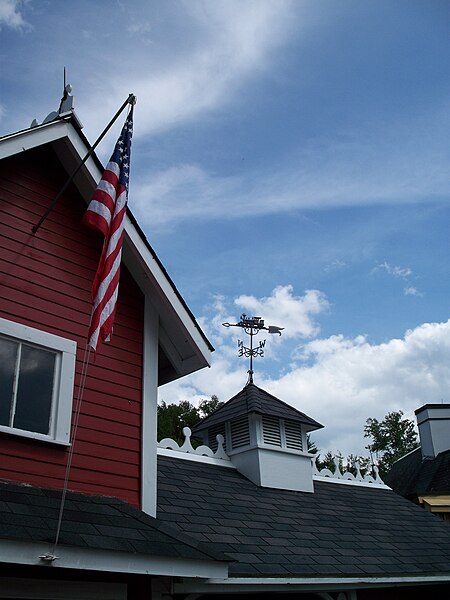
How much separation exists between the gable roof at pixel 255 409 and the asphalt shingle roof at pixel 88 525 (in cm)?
636

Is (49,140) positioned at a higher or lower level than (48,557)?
higher

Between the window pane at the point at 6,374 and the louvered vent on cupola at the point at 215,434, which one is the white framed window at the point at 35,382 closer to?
the window pane at the point at 6,374

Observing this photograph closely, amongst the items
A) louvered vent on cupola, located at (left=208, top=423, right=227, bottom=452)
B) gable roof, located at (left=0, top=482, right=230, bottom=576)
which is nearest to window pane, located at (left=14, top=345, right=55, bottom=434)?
gable roof, located at (left=0, top=482, right=230, bottom=576)

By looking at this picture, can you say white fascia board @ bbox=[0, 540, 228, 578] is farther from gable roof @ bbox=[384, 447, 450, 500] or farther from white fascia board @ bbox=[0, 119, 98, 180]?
gable roof @ bbox=[384, 447, 450, 500]

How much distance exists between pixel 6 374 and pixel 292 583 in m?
4.30

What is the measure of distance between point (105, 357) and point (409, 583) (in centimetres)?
600

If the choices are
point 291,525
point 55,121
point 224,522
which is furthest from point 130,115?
point 291,525

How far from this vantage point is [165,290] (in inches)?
316

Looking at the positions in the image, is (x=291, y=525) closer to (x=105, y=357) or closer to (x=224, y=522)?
(x=224, y=522)

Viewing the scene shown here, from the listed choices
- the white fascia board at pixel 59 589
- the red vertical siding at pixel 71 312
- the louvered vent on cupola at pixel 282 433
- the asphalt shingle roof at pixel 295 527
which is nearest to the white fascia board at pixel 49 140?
the red vertical siding at pixel 71 312

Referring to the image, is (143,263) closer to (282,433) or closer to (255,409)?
(255,409)

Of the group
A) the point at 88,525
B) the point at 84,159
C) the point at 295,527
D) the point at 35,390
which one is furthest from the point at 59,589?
the point at 295,527

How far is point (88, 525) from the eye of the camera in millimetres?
5766

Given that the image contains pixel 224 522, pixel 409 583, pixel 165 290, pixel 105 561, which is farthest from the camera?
pixel 409 583
